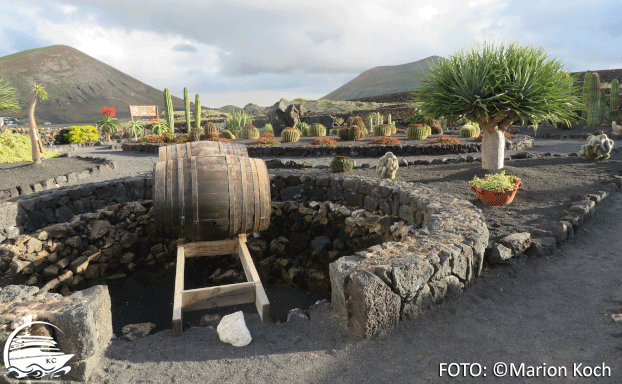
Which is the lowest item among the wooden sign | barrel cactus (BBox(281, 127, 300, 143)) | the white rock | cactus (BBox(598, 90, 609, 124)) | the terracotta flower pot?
the white rock

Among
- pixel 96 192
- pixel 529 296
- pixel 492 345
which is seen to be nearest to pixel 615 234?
pixel 529 296

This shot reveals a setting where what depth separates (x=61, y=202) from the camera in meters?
6.79

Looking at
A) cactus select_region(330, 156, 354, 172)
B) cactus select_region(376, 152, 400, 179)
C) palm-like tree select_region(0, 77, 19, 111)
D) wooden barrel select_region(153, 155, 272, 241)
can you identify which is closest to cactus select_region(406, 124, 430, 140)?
cactus select_region(330, 156, 354, 172)

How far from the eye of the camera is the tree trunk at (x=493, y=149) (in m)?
8.64

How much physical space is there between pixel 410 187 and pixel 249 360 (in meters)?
4.44

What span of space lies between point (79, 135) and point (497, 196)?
94.2ft

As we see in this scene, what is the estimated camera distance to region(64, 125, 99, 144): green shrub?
26.5 meters

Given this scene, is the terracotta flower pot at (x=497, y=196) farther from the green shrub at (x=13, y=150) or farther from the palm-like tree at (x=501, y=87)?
the green shrub at (x=13, y=150)

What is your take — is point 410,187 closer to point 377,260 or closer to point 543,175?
point 377,260

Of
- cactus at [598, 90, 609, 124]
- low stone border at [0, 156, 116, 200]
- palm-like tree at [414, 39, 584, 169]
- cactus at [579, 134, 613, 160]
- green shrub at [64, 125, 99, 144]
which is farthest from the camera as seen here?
green shrub at [64, 125, 99, 144]

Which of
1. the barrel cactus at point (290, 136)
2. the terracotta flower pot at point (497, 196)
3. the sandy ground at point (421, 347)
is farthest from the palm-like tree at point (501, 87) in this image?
the barrel cactus at point (290, 136)

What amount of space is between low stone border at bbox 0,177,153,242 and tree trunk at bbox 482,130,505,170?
24.7 ft

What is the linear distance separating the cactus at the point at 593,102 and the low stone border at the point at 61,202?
25.5 m

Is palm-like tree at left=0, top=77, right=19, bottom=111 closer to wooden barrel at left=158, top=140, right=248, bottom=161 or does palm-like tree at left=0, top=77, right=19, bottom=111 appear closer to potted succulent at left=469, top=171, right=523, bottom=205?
wooden barrel at left=158, top=140, right=248, bottom=161
